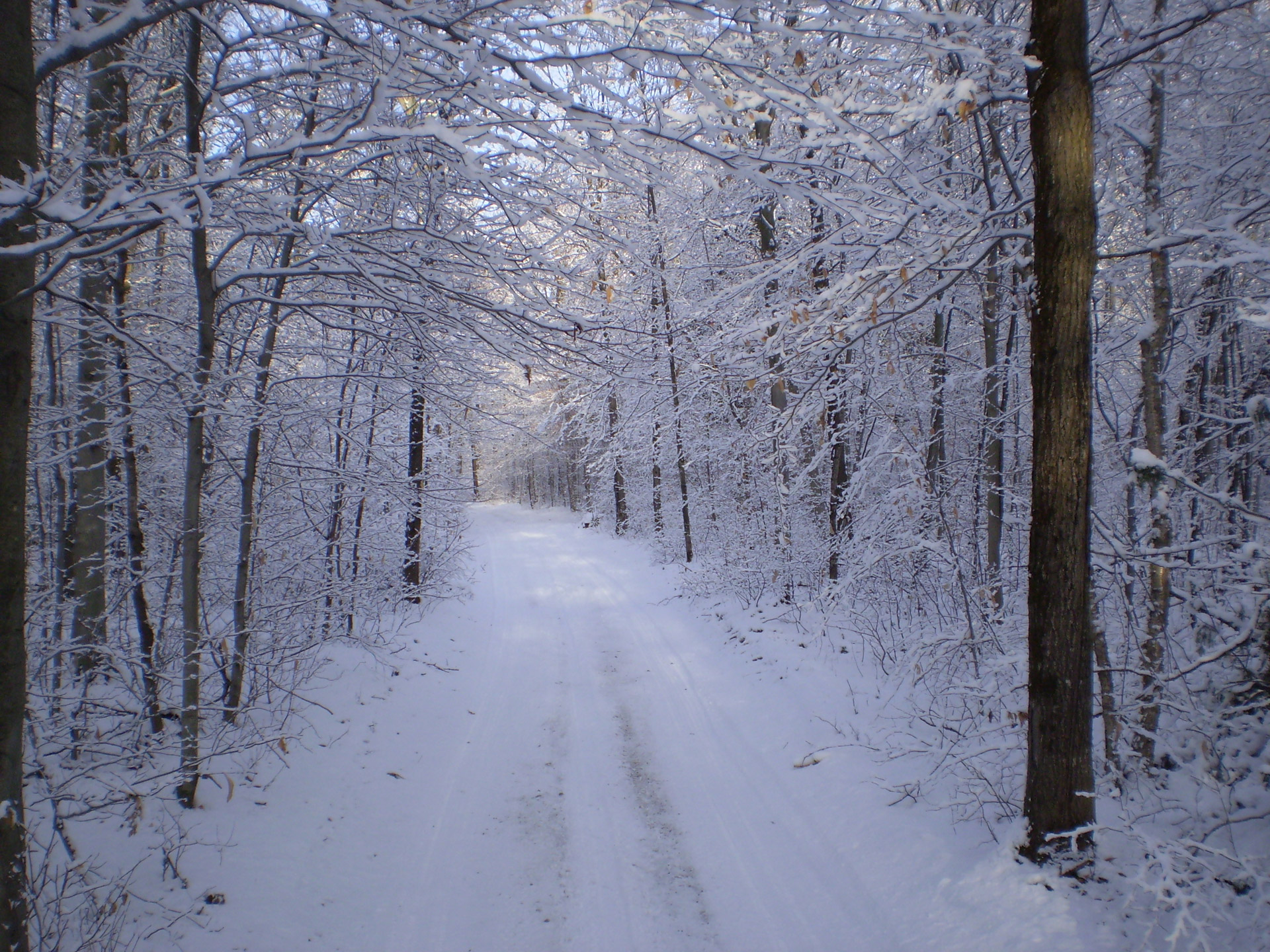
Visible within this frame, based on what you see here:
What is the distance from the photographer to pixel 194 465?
4402 mm

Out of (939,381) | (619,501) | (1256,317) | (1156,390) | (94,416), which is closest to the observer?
(1256,317)

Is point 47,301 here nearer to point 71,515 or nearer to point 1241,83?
point 71,515

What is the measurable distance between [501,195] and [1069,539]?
13.3 ft

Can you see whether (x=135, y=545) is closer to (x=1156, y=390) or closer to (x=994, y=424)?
(x=994, y=424)

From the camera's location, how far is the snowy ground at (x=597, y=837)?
3.58 m

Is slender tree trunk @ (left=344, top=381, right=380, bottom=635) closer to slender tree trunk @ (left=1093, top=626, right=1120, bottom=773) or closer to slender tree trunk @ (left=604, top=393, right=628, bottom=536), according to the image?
slender tree trunk @ (left=1093, top=626, right=1120, bottom=773)

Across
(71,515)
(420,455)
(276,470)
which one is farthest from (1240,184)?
(420,455)

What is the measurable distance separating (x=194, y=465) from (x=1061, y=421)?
240 inches

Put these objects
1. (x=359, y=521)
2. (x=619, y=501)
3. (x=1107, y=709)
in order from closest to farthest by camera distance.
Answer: (x=1107, y=709)
(x=359, y=521)
(x=619, y=501)

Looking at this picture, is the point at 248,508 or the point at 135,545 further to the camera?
the point at 135,545

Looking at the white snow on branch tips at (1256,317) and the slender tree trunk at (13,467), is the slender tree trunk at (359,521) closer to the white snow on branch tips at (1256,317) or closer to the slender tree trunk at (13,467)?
the slender tree trunk at (13,467)

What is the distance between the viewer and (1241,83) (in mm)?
4266

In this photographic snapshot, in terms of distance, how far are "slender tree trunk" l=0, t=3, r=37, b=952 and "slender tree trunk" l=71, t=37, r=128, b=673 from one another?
2.65 m

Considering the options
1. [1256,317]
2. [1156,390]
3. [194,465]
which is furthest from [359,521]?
[1256,317]
